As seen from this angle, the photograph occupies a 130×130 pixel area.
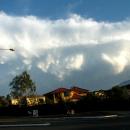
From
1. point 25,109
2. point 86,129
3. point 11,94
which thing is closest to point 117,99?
point 25,109

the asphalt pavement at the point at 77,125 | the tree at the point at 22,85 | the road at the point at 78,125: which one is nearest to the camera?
the road at the point at 78,125

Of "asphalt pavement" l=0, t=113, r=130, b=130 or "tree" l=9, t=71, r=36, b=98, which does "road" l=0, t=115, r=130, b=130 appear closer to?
"asphalt pavement" l=0, t=113, r=130, b=130

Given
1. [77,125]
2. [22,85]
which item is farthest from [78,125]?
[22,85]

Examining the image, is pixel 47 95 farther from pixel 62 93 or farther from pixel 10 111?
pixel 10 111

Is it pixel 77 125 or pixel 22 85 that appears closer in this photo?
pixel 77 125

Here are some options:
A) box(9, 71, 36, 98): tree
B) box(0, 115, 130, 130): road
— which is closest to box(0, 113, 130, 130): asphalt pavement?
box(0, 115, 130, 130): road

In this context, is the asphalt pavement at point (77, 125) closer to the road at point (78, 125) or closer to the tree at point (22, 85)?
the road at point (78, 125)

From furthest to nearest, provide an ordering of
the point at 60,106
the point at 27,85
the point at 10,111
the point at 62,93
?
Result: the point at 27,85 → the point at 62,93 → the point at 10,111 → the point at 60,106

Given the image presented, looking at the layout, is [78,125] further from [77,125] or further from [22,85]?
[22,85]

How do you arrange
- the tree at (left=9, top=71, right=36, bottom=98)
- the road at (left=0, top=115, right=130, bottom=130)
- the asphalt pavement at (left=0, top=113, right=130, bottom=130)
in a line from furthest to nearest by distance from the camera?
the tree at (left=9, top=71, right=36, bottom=98), the asphalt pavement at (left=0, top=113, right=130, bottom=130), the road at (left=0, top=115, right=130, bottom=130)

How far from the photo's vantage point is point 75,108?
73875 millimetres

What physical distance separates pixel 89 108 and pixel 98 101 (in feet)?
7.58

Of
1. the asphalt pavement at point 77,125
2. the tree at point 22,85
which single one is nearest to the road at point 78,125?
the asphalt pavement at point 77,125

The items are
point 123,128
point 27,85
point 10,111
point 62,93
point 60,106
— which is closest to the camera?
point 123,128
